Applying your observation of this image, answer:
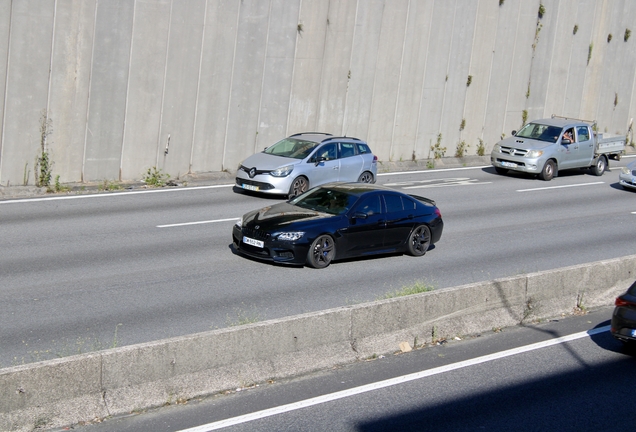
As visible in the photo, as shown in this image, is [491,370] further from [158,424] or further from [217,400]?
A: [158,424]

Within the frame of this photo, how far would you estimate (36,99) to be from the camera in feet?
66.2

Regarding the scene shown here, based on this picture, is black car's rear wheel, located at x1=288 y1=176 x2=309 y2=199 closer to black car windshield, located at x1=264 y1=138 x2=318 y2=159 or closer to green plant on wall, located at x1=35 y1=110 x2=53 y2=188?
black car windshield, located at x1=264 y1=138 x2=318 y2=159

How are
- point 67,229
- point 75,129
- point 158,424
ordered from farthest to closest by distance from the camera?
point 75,129
point 67,229
point 158,424

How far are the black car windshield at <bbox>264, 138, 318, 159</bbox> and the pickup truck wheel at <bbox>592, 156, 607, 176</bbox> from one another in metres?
12.4

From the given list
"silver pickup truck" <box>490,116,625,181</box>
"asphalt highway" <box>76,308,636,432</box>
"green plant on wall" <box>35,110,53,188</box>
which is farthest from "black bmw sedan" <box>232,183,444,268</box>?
"silver pickup truck" <box>490,116,625,181</box>

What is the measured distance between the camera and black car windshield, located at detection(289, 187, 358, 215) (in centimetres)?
1498

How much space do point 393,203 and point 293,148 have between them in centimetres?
673

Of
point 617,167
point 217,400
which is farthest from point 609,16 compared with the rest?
point 217,400

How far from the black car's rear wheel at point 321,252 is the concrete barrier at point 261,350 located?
3707mm

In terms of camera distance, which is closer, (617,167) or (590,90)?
(617,167)

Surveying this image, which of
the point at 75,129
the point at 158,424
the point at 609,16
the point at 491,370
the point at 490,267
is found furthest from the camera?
the point at 609,16

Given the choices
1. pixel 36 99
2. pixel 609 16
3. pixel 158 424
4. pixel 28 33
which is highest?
pixel 609 16

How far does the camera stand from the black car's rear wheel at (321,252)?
46.8 feet

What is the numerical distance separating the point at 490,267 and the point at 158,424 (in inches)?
352
